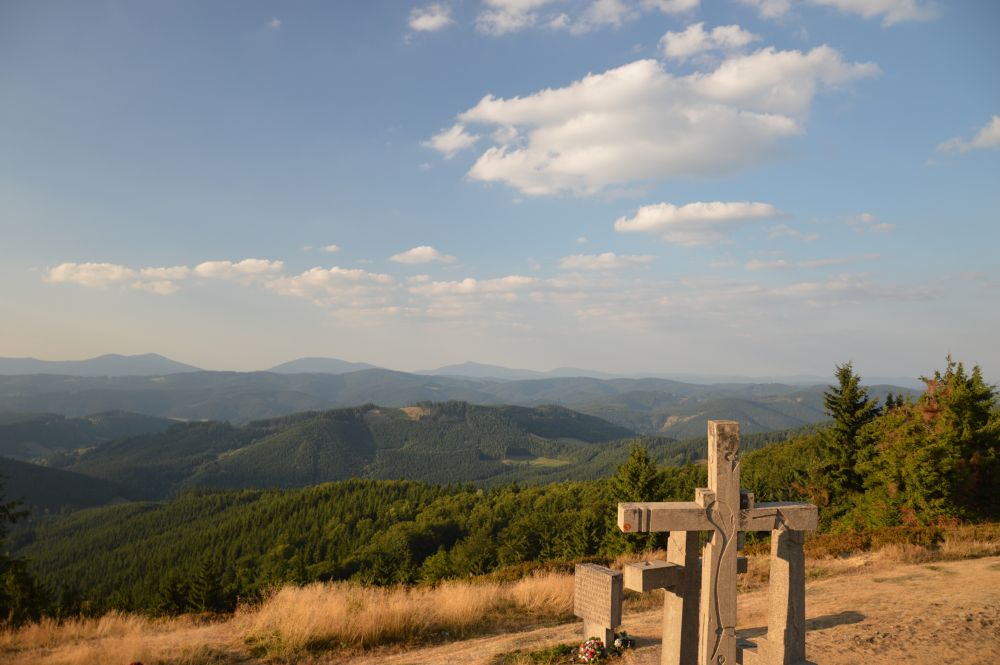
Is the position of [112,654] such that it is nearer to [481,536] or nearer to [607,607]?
[607,607]

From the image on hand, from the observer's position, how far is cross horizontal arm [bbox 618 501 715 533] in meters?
7.11

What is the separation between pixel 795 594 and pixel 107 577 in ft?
579

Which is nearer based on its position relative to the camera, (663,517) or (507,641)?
(663,517)

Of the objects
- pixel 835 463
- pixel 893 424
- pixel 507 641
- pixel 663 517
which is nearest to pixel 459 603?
pixel 507 641

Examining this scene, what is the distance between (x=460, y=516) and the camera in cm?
11638

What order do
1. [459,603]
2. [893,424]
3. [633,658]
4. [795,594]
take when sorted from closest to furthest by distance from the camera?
[795,594] < [633,658] < [459,603] < [893,424]

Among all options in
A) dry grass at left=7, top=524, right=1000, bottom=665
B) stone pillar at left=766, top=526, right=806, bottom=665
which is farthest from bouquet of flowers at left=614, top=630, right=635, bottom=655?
stone pillar at left=766, top=526, right=806, bottom=665

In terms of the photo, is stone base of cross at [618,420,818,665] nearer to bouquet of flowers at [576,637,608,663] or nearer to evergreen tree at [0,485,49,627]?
bouquet of flowers at [576,637,608,663]

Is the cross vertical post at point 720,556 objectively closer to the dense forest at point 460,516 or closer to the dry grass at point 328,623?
the dry grass at point 328,623

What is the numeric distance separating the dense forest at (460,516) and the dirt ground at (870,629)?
32.7 feet

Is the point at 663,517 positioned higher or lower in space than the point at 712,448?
lower

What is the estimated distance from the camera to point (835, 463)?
36.9 meters

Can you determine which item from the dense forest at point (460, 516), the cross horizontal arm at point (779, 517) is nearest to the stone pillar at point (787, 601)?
the cross horizontal arm at point (779, 517)

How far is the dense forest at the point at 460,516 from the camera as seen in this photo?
25.2 meters
